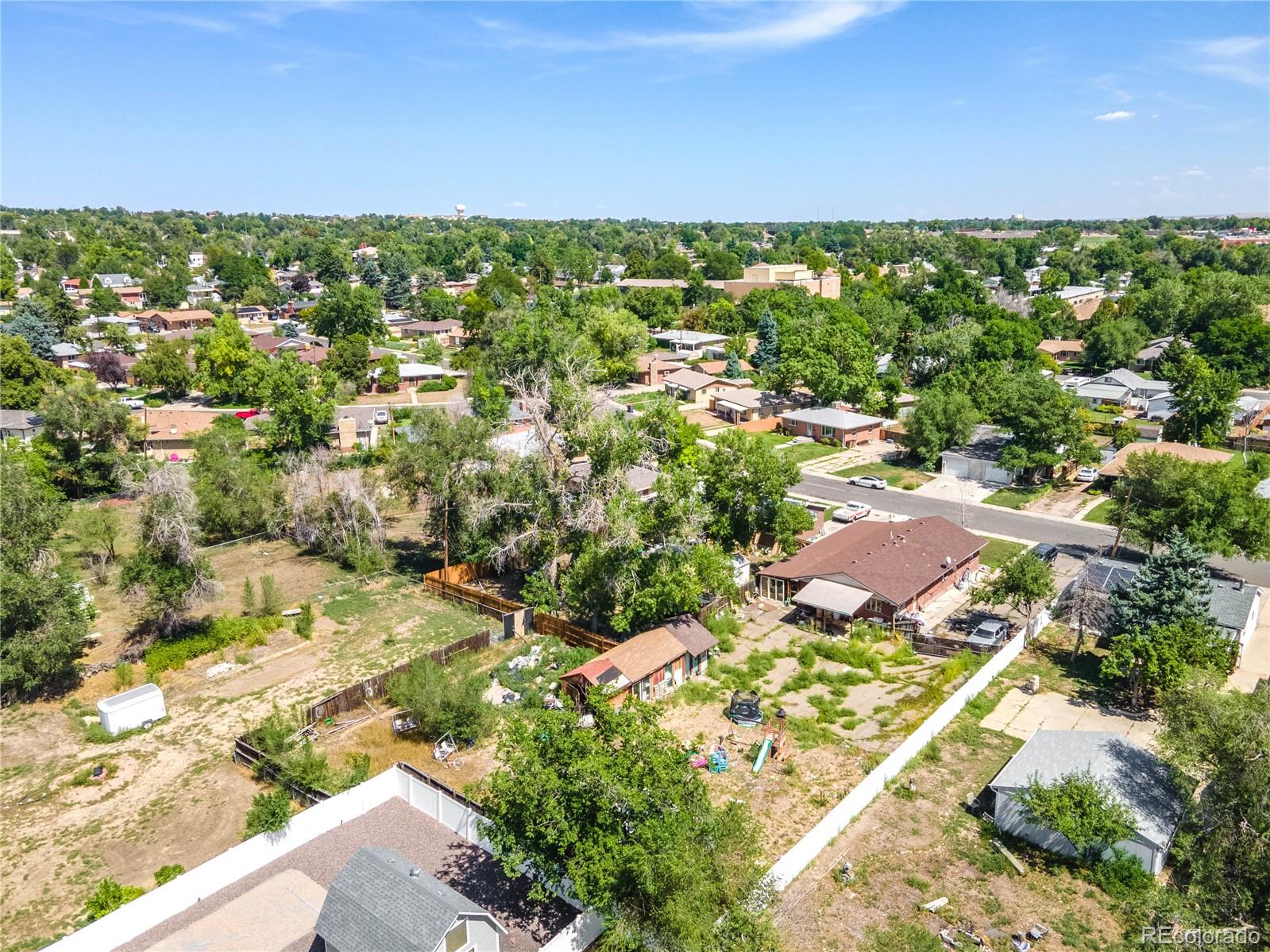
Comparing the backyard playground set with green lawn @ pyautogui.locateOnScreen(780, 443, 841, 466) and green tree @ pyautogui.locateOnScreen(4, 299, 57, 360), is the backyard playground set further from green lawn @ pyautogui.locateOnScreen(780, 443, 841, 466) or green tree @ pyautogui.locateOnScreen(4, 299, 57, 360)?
green tree @ pyautogui.locateOnScreen(4, 299, 57, 360)

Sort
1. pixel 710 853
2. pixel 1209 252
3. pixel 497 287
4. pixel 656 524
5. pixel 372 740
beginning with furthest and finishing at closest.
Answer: pixel 1209 252 → pixel 497 287 → pixel 656 524 → pixel 372 740 → pixel 710 853

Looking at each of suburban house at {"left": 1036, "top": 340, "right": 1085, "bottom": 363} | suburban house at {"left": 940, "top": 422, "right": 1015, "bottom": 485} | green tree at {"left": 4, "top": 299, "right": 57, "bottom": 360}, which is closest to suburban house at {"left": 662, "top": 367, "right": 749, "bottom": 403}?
suburban house at {"left": 940, "top": 422, "right": 1015, "bottom": 485}

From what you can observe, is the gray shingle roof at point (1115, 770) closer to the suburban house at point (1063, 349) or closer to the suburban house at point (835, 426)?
the suburban house at point (835, 426)

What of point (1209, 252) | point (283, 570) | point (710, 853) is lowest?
Result: point (283, 570)

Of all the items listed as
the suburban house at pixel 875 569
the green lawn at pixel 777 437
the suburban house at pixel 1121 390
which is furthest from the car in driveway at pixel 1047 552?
the suburban house at pixel 1121 390

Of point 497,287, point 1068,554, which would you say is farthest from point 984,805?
point 497,287

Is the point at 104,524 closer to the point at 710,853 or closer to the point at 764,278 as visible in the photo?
the point at 710,853

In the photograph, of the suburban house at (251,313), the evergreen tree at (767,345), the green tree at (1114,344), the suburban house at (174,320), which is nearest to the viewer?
the green tree at (1114,344)
